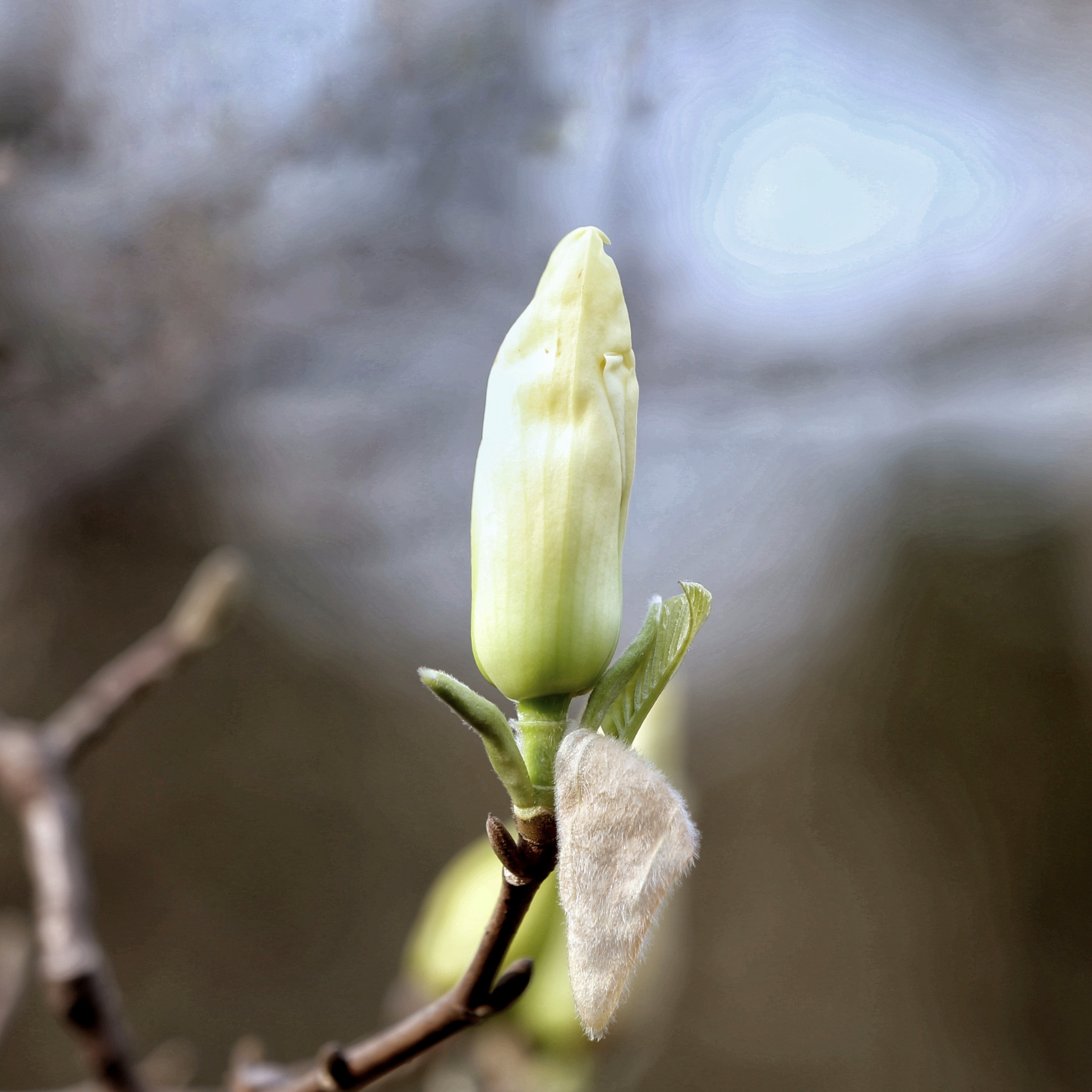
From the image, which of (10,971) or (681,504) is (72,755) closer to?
(10,971)

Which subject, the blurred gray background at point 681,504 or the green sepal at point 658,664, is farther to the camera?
the blurred gray background at point 681,504

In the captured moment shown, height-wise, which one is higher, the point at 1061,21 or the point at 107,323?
the point at 1061,21

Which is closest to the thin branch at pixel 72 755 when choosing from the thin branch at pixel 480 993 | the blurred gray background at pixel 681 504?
the thin branch at pixel 480 993

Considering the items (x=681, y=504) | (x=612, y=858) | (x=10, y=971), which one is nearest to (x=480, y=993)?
(x=612, y=858)

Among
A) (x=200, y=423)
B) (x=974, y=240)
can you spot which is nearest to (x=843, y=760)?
(x=974, y=240)

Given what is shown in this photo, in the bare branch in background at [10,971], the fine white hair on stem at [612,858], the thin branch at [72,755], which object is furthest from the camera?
the bare branch in background at [10,971]

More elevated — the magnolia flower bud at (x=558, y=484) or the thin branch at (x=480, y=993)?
the magnolia flower bud at (x=558, y=484)

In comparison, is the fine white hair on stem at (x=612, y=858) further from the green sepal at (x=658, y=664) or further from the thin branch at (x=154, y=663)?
the thin branch at (x=154, y=663)

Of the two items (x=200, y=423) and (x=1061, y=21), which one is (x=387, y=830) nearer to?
(x=200, y=423)
